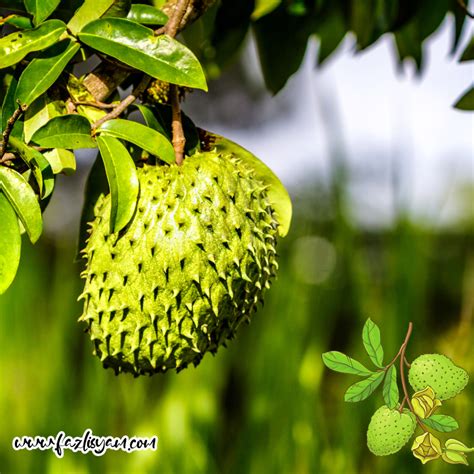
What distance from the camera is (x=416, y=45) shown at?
1.56 m

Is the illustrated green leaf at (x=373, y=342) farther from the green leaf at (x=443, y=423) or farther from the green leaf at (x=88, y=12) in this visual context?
the green leaf at (x=88, y=12)

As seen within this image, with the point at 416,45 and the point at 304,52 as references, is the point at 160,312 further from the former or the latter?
the point at 416,45

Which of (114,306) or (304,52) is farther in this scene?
(304,52)

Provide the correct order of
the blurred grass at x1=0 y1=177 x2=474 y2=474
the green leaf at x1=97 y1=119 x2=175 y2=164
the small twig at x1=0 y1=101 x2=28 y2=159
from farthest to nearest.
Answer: the blurred grass at x1=0 y1=177 x2=474 y2=474, the green leaf at x1=97 y1=119 x2=175 y2=164, the small twig at x1=0 y1=101 x2=28 y2=159

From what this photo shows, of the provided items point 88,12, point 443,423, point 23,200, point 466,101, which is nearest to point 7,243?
point 23,200

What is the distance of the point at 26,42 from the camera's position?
0.76m

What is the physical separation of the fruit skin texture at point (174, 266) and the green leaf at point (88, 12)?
0.20 metres

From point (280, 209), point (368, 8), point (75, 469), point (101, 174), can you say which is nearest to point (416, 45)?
point (368, 8)

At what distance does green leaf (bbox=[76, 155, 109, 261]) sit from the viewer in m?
0.99

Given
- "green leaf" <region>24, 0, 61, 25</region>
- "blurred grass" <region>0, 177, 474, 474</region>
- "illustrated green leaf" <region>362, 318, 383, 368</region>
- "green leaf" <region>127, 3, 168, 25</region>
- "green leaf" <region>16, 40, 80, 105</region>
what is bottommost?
"blurred grass" <region>0, 177, 474, 474</region>

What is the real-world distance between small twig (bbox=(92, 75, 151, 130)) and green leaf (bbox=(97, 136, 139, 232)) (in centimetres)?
2

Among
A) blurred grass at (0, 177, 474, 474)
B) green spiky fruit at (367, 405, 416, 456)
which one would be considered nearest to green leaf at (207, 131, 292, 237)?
green spiky fruit at (367, 405, 416, 456)

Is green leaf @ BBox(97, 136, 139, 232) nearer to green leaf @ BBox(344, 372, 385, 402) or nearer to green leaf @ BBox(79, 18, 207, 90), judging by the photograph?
green leaf @ BBox(79, 18, 207, 90)

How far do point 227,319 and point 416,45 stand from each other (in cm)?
94
